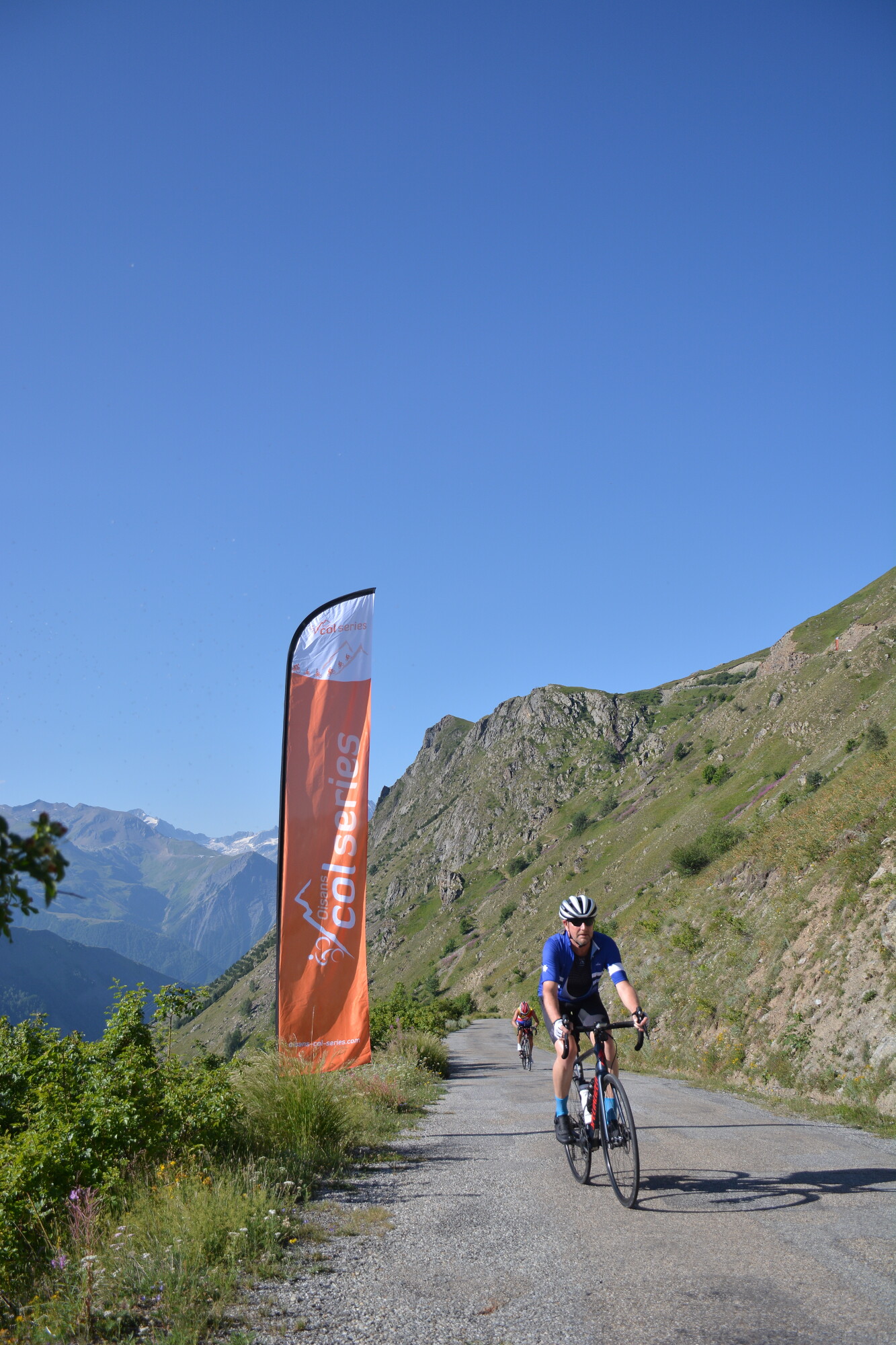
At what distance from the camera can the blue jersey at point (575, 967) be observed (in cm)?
654

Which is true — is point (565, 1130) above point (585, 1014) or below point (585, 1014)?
below

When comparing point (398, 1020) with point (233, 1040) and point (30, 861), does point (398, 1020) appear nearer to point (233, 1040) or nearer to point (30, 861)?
point (30, 861)

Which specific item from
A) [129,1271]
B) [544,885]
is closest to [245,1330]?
[129,1271]

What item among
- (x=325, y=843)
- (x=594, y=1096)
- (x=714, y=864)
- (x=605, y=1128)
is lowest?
(x=605, y=1128)

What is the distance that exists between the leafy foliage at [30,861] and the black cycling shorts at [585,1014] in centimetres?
486

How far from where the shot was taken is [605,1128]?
19.5 feet

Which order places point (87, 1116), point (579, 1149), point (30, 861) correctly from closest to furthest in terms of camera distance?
point (30, 861)
point (87, 1116)
point (579, 1149)

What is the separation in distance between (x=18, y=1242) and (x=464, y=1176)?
12.8ft

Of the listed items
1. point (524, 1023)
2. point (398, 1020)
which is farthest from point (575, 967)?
point (524, 1023)

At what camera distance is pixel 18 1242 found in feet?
15.4

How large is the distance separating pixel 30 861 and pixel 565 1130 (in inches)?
222

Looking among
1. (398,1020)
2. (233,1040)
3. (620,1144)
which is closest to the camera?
(620,1144)

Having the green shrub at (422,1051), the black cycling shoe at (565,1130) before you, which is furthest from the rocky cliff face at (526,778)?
the black cycling shoe at (565,1130)

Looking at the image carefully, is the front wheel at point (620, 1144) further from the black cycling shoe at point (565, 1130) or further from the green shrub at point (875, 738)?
the green shrub at point (875, 738)
